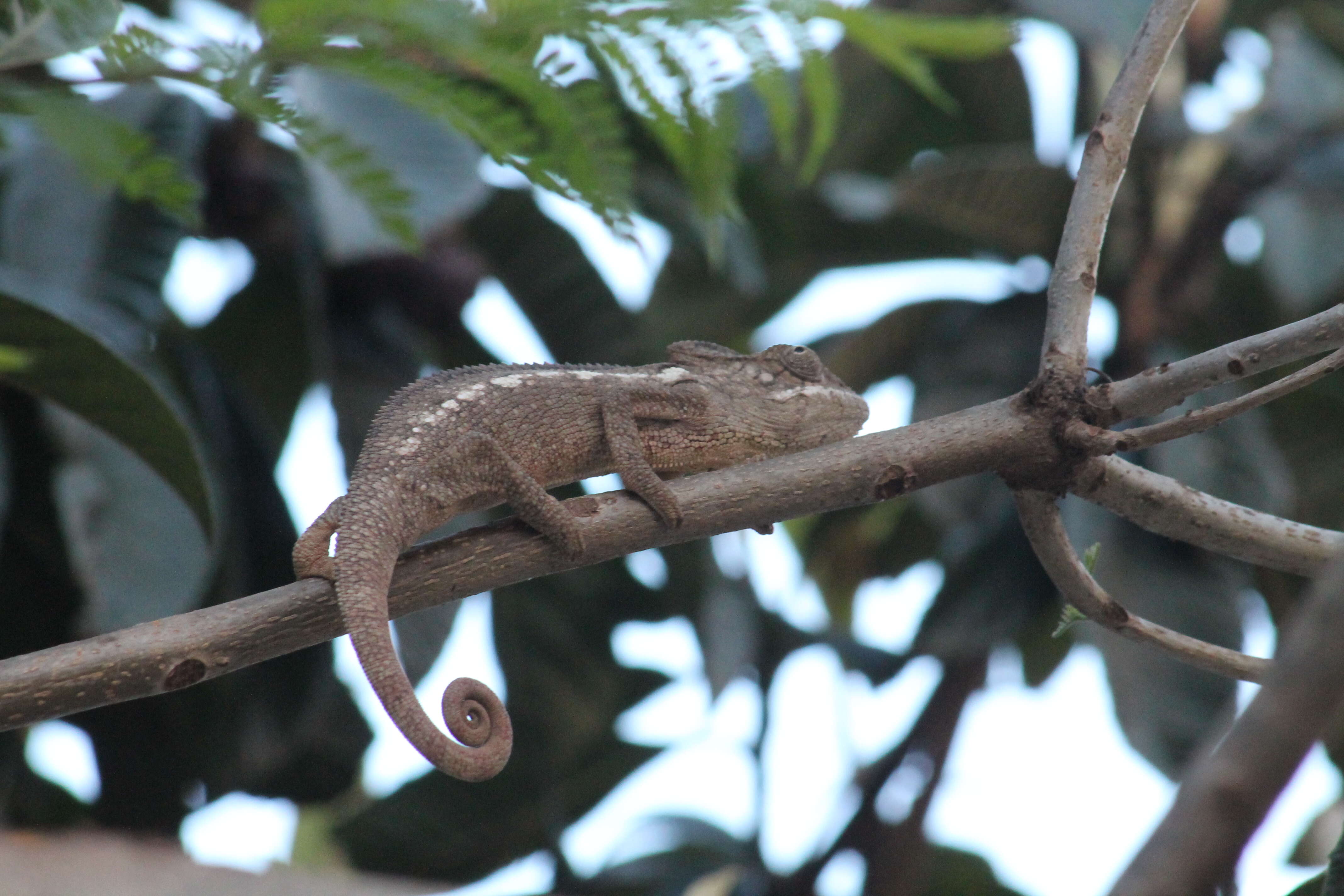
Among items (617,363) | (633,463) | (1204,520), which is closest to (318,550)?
(633,463)

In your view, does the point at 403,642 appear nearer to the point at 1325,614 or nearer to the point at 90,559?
the point at 90,559

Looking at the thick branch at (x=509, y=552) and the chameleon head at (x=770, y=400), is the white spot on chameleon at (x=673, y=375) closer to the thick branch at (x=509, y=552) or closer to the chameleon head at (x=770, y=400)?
the chameleon head at (x=770, y=400)

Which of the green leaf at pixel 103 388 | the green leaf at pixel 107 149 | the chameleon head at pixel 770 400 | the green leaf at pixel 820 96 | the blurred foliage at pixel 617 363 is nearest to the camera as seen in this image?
the green leaf at pixel 107 149

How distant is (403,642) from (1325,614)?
110 inches

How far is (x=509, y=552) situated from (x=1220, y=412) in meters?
0.91

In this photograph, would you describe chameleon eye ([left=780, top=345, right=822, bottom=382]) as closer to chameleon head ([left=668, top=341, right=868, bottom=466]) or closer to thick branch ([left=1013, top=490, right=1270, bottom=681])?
chameleon head ([left=668, top=341, right=868, bottom=466])

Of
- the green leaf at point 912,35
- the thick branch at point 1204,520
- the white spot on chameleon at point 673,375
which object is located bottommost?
the white spot on chameleon at point 673,375

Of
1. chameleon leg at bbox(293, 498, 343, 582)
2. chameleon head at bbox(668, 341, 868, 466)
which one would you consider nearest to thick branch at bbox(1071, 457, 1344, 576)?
chameleon head at bbox(668, 341, 868, 466)

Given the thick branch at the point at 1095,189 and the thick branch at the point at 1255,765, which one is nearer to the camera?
Result: the thick branch at the point at 1255,765

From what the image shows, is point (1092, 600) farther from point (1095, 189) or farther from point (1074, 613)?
point (1095, 189)

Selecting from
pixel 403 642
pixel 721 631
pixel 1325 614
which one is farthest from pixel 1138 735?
pixel 1325 614

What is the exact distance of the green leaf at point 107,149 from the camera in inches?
49.6

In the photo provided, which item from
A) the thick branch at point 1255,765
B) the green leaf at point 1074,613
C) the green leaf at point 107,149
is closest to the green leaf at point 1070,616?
the green leaf at point 1074,613

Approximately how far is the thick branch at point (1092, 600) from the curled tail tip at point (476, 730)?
727 mm
